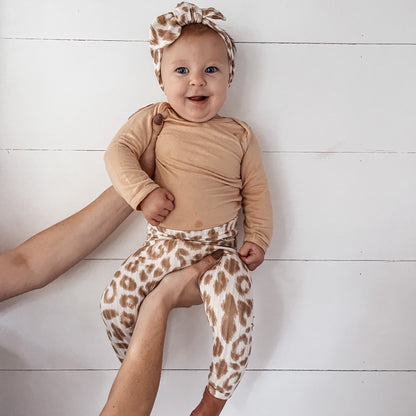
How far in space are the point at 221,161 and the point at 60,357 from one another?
0.61 m

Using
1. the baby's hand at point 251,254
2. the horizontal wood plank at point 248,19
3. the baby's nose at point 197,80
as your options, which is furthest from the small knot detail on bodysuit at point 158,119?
the baby's hand at point 251,254

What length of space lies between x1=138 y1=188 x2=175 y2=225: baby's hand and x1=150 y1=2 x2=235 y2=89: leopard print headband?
26 centimetres

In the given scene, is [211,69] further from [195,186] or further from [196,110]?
[195,186]

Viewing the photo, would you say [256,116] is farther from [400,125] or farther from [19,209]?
[19,209]

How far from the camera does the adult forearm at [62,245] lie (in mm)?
934

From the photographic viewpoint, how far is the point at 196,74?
875 millimetres

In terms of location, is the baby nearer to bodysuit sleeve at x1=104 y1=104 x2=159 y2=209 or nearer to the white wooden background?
bodysuit sleeve at x1=104 y1=104 x2=159 y2=209

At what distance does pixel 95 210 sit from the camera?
962mm

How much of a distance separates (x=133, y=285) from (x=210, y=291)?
158 mm

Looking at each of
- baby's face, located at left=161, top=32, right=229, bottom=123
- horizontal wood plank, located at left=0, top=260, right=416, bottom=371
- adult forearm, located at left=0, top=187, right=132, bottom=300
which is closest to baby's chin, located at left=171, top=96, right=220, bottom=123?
baby's face, located at left=161, top=32, right=229, bottom=123

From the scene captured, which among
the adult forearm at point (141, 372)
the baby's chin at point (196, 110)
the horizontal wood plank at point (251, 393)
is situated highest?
the baby's chin at point (196, 110)

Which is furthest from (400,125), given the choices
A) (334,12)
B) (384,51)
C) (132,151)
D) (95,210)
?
(95,210)

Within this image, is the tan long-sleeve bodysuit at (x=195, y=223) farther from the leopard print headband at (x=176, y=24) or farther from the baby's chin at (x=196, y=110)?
the leopard print headband at (x=176, y=24)

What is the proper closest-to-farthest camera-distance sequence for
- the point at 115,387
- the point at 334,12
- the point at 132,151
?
the point at 115,387 < the point at 132,151 < the point at 334,12
